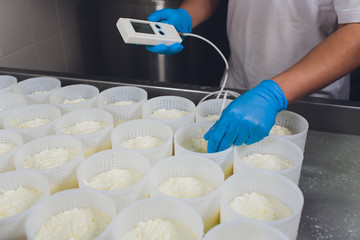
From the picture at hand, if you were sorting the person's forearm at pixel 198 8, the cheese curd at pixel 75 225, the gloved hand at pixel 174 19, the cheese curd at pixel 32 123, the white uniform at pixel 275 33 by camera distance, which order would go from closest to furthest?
the cheese curd at pixel 75 225
the cheese curd at pixel 32 123
the gloved hand at pixel 174 19
the white uniform at pixel 275 33
the person's forearm at pixel 198 8

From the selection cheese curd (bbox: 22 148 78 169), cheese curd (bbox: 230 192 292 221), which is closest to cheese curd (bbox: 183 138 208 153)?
cheese curd (bbox: 230 192 292 221)

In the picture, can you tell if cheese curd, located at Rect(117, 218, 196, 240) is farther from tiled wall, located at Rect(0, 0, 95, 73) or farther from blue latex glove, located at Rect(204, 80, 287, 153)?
tiled wall, located at Rect(0, 0, 95, 73)

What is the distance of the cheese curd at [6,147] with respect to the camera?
1136mm

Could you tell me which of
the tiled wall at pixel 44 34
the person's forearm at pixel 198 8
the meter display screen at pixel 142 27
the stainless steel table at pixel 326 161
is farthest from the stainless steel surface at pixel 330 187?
the tiled wall at pixel 44 34

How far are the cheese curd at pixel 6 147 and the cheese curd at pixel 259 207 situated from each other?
811 mm

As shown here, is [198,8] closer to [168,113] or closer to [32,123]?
[168,113]

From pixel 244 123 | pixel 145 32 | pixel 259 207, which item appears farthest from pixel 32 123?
pixel 259 207

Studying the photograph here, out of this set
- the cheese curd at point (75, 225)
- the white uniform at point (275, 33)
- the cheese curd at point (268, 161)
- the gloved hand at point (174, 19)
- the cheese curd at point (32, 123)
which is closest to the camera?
the cheese curd at point (75, 225)

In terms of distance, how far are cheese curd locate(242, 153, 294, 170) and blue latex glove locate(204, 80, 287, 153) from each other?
62mm

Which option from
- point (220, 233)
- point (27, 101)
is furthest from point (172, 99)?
point (220, 233)

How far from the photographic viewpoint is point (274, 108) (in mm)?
1183

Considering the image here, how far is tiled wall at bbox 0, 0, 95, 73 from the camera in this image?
194 cm

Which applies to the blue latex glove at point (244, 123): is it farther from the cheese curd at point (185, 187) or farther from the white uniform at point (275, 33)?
the white uniform at point (275, 33)

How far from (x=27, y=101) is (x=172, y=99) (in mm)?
667
